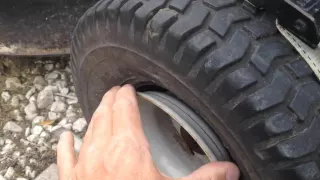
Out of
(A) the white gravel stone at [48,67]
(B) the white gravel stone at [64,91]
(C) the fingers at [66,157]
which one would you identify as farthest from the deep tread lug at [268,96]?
(A) the white gravel stone at [48,67]

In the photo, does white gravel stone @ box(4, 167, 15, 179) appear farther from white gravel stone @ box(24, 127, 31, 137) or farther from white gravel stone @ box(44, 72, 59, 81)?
white gravel stone @ box(44, 72, 59, 81)

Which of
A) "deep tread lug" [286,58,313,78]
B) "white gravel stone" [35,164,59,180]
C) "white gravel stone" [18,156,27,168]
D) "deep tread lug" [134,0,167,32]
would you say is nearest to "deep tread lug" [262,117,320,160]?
"deep tread lug" [286,58,313,78]

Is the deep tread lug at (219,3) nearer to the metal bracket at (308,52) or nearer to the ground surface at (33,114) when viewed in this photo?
the metal bracket at (308,52)

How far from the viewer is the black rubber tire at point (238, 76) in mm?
1023

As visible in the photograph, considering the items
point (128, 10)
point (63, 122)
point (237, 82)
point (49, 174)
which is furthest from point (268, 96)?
point (63, 122)

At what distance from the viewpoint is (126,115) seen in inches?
48.3

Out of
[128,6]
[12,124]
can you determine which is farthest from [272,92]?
[12,124]

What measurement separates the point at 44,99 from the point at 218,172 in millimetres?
1222

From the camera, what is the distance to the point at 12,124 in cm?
209

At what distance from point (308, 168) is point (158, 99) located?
43 cm

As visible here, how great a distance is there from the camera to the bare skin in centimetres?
107

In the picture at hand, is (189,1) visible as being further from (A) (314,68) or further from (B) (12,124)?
(B) (12,124)

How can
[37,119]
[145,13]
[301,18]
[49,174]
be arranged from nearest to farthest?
[301,18] < [145,13] < [49,174] < [37,119]

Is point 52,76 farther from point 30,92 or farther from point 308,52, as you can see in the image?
point 308,52
